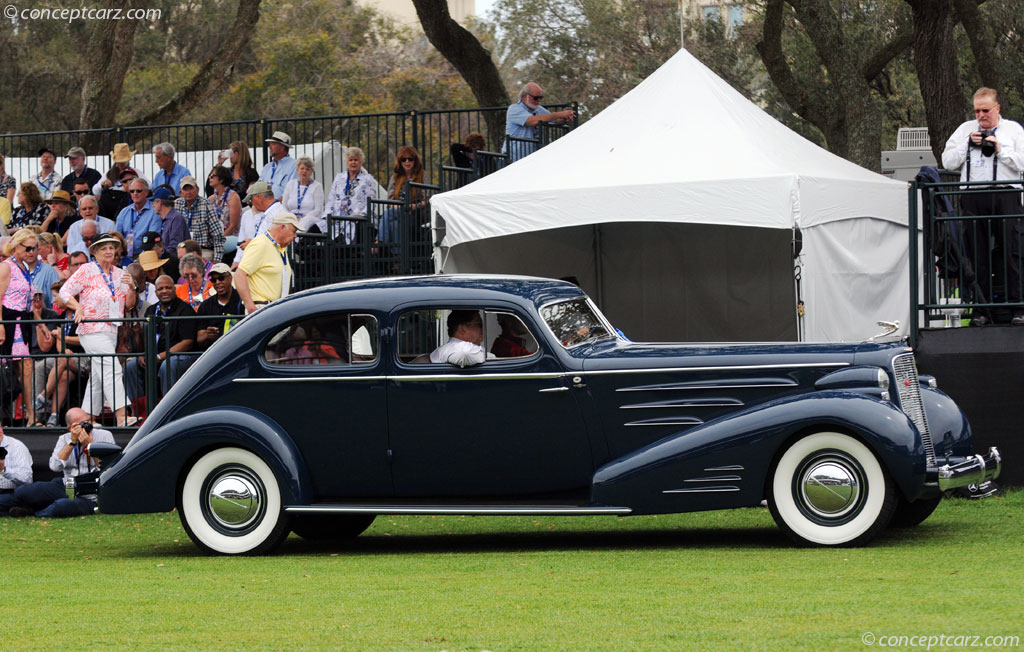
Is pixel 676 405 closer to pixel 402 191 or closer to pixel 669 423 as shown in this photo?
pixel 669 423

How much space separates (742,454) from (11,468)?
7124 millimetres

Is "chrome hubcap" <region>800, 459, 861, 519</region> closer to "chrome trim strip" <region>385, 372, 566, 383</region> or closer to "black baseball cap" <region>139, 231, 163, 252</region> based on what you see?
"chrome trim strip" <region>385, 372, 566, 383</region>

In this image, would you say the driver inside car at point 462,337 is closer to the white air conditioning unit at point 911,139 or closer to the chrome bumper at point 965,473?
the chrome bumper at point 965,473

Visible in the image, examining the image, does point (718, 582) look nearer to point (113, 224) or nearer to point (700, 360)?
point (700, 360)

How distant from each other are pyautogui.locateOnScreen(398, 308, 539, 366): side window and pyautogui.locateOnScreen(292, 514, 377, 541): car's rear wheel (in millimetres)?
1605

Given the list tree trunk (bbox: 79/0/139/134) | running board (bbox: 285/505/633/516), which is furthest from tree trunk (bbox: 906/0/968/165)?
tree trunk (bbox: 79/0/139/134)

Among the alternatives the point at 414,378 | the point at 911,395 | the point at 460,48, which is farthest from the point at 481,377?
the point at 460,48

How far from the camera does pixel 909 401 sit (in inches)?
341

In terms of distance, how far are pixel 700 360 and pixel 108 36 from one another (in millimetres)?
17782

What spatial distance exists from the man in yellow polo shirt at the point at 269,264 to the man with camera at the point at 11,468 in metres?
2.38

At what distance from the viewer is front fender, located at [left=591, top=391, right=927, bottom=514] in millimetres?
8070

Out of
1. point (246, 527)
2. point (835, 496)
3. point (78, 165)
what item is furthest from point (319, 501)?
point (78, 165)

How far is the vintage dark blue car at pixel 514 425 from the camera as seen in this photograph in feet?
27.2

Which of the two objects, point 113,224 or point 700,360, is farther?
point 113,224
